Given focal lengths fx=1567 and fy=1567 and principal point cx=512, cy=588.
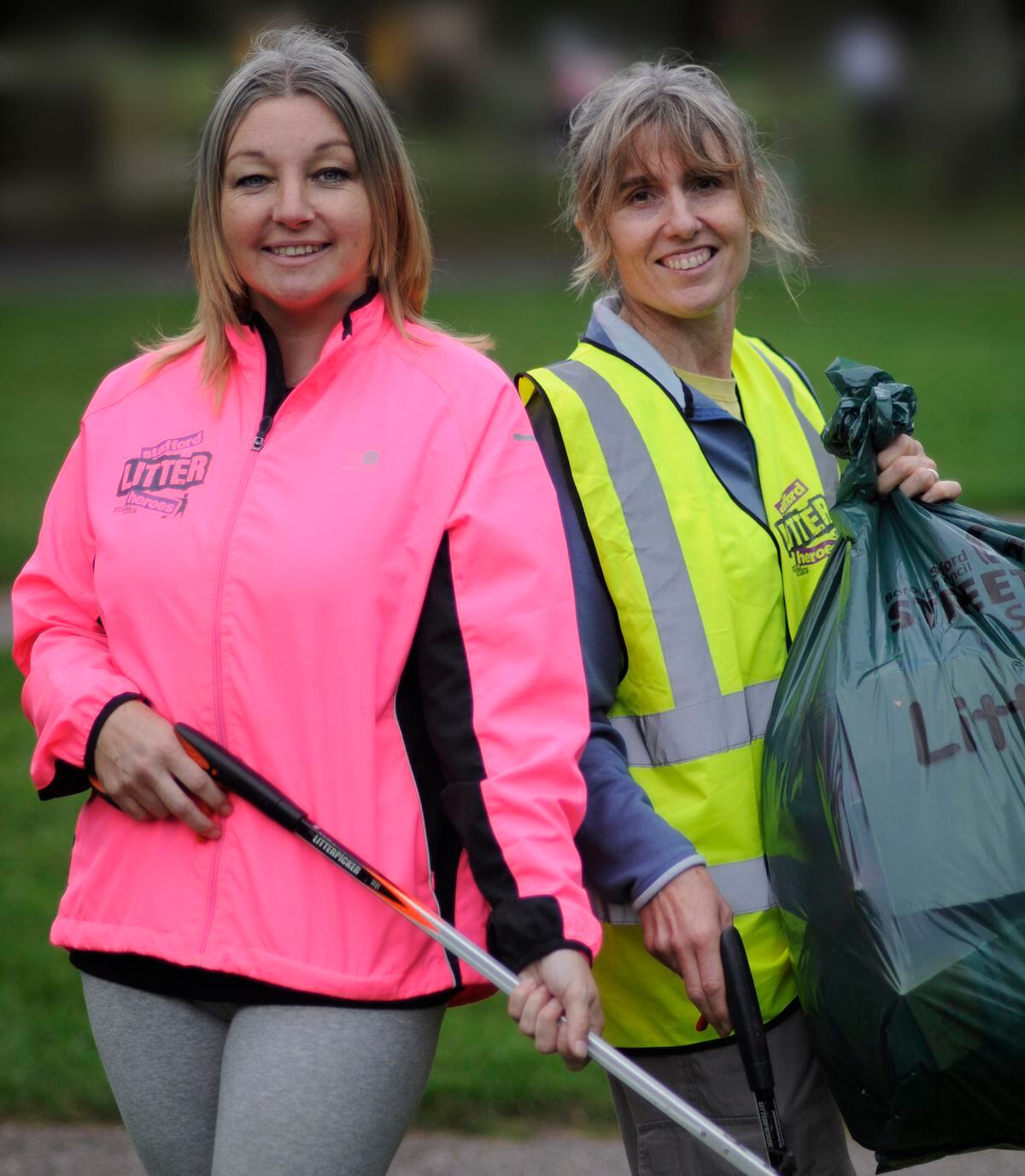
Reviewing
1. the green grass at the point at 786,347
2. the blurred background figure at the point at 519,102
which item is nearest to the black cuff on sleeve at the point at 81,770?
the green grass at the point at 786,347

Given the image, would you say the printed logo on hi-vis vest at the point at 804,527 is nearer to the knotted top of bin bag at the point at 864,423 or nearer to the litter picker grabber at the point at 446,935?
the knotted top of bin bag at the point at 864,423

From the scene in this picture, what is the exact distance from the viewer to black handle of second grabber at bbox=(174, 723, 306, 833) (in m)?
1.98

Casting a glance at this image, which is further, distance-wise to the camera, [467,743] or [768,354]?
[768,354]

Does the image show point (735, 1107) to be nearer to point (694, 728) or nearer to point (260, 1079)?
point (694, 728)

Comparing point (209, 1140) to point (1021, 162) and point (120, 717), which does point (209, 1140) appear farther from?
point (1021, 162)

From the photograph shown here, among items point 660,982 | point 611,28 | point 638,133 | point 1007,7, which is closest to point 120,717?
point 660,982

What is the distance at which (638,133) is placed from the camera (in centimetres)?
237

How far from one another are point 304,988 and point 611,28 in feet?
85.6

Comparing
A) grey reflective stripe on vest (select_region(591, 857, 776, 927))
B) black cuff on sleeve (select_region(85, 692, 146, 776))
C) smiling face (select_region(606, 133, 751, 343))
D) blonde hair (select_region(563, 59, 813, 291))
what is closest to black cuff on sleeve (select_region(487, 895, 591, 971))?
grey reflective stripe on vest (select_region(591, 857, 776, 927))

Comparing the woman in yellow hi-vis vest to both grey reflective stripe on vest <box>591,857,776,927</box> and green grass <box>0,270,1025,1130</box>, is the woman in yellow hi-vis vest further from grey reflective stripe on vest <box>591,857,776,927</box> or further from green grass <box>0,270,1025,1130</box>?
green grass <box>0,270,1025,1130</box>

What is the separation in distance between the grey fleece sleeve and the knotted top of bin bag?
400 millimetres

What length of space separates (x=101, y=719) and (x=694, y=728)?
2.67ft

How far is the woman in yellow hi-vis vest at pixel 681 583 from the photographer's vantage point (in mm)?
2197

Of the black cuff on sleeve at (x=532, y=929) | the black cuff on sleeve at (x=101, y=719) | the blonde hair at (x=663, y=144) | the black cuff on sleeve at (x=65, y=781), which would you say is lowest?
the black cuff on sleeve at (x=532, y=929)
